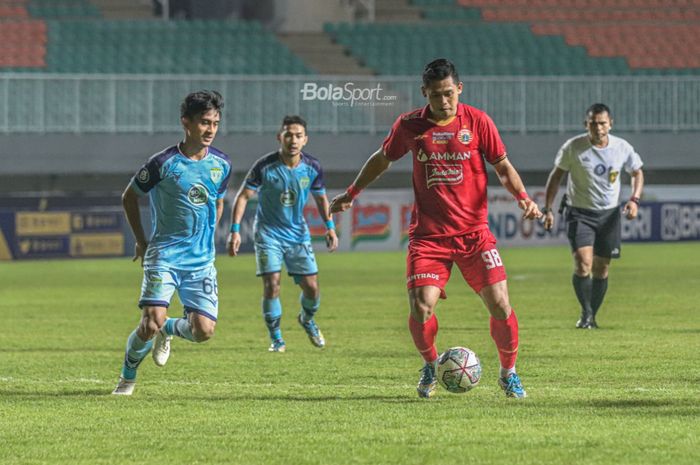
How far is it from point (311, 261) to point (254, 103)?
17696 millimetres

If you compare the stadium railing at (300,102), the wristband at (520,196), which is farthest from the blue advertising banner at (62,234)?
the wristband at (520,196)

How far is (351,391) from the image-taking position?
909 cm

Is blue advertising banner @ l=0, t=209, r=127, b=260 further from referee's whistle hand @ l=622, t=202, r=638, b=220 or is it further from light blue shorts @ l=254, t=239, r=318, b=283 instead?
referee's whistle hand @ l=622, t=202, r=638, b=220

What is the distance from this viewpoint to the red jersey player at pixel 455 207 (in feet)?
27.6

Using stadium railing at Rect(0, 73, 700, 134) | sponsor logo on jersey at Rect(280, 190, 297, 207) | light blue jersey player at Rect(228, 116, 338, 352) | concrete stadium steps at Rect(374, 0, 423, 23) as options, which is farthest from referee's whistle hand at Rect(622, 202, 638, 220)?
concrete stadium steps at Rect(374, 0, 423, 23)

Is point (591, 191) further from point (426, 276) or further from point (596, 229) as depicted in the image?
point (426, 276)

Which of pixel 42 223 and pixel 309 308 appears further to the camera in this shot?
pixel 42 223

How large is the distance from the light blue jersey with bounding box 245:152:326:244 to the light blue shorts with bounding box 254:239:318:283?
51 mm

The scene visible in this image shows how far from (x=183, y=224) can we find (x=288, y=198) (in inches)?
146

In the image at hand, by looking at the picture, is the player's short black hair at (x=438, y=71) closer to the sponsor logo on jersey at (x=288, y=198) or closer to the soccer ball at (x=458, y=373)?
the soccer ball at (x=458, y=373)

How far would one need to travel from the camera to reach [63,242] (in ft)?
94.5

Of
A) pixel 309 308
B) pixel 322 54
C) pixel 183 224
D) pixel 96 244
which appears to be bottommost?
pixel 309 308

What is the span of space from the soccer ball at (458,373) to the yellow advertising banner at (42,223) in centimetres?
2102

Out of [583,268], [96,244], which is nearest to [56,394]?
[583,268]
